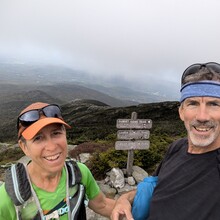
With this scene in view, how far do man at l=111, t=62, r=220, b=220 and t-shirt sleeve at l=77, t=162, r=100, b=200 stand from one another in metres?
0.55

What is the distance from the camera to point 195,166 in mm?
2143

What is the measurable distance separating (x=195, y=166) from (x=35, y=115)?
1.65 meters

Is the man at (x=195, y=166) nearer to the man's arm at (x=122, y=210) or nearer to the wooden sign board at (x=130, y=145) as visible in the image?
the man's arm at (x=122, y=210)

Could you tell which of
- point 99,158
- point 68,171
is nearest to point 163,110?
point 99,158

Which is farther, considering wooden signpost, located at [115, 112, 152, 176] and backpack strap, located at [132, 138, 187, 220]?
wooden signpost, located at [115, 112, 152, 176]

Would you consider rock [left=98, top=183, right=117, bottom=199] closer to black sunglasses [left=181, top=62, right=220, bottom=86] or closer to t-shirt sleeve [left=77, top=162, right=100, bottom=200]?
t-shirt sleeve [left=77, top=162, right=100, bottom=200]

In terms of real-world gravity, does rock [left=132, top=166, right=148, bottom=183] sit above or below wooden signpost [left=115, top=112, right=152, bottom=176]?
below

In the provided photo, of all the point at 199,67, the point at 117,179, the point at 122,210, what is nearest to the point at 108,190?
the point at 117,179

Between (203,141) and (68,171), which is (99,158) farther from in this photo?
(203,141)

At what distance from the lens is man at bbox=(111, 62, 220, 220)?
1928 mm

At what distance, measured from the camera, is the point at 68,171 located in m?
2.61

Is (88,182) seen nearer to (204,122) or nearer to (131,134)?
(204,122)

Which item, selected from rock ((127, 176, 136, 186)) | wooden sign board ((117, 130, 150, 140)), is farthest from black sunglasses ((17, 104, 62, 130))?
rock ((127, 176, 136, 186))

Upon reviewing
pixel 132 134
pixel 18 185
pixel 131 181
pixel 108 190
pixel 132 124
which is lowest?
pixel 108 190
